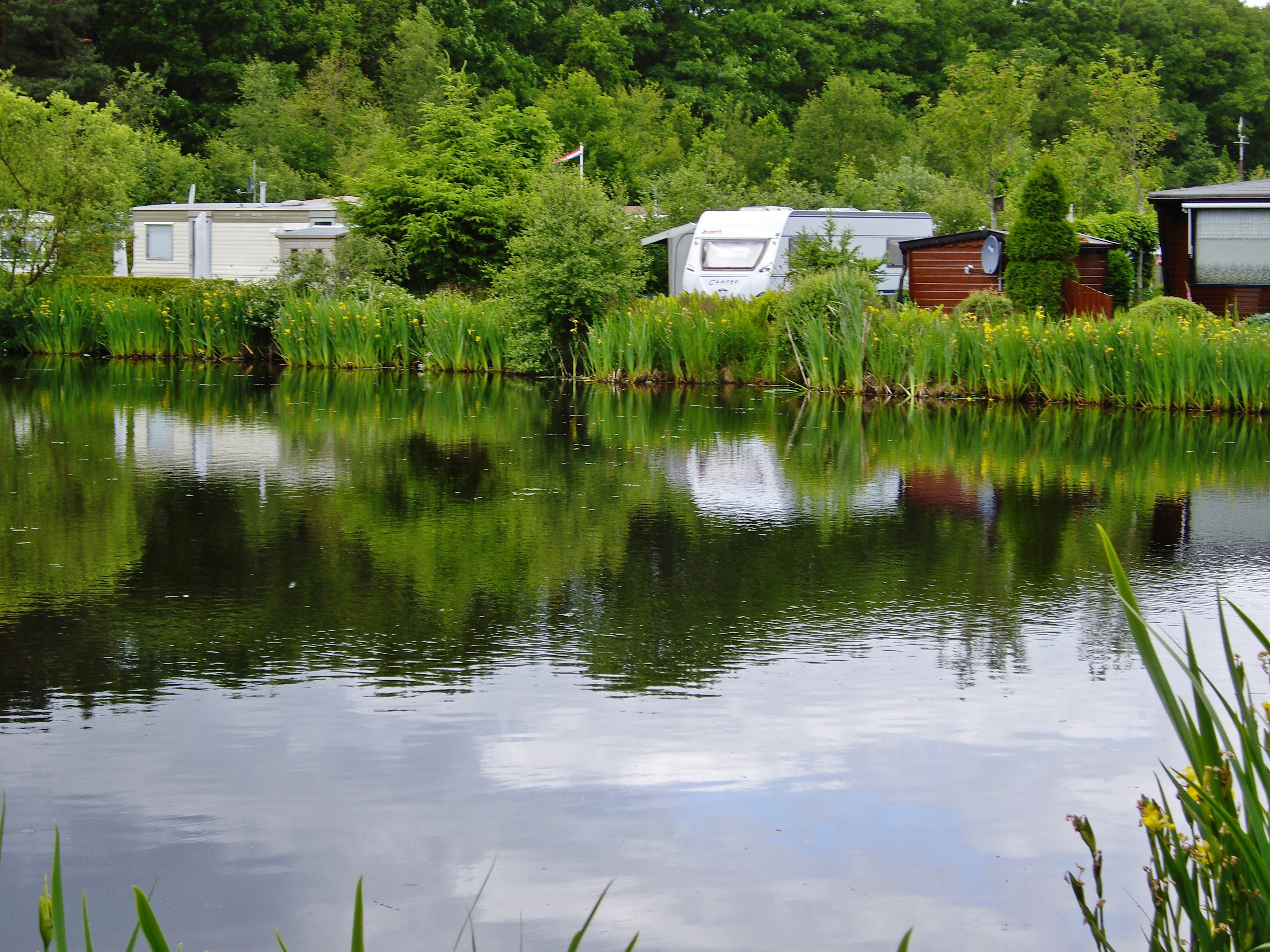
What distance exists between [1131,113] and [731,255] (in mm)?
21748

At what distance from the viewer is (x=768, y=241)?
2661 centimetres

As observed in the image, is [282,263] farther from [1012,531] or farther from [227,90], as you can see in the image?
[227,90]

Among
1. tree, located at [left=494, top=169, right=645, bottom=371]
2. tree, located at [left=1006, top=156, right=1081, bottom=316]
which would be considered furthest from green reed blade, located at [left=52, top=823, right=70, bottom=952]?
tree, located at [left=1006, top=156, right=1081, bottom=316]

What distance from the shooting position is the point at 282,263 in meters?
26.5

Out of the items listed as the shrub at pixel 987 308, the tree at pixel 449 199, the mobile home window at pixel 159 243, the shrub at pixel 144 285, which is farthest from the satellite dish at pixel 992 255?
the mobile home window at pixel 159 243

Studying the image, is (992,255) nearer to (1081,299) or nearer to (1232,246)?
(1081,299)

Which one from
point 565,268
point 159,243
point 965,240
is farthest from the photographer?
point 159,243

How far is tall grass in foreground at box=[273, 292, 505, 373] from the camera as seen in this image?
23594 mm

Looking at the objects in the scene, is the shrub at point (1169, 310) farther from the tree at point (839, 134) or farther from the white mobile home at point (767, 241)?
the tree at point (839, 134)

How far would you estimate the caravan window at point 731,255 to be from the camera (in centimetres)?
2648

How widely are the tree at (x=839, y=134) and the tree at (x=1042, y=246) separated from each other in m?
29.4

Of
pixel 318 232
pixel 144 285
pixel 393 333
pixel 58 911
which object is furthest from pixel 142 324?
pixel 58 911

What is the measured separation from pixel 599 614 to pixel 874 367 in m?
13.2

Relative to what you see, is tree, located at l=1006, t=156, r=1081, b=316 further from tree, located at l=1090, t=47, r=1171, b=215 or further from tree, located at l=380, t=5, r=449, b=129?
tree, located at l=380, t=5, r=449, b=129
